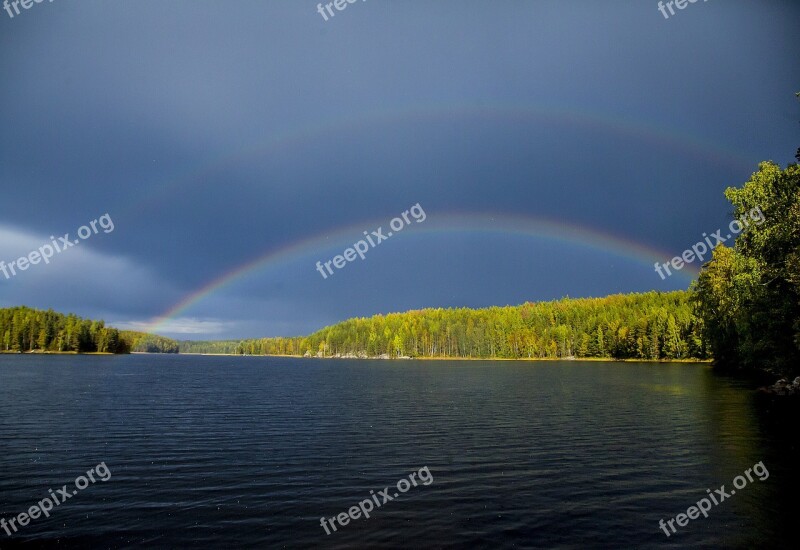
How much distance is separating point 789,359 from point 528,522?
53.9 metres

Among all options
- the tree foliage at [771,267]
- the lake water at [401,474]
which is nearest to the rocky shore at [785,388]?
the tree foliage at [771,267]

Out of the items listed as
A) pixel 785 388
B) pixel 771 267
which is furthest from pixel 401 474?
pixel 785 388

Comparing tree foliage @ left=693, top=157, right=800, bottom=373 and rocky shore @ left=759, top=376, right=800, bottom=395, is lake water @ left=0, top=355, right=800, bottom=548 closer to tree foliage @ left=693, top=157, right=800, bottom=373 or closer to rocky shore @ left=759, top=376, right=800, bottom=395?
tree foliage @ left=693, top=157, right=800, bottom=373

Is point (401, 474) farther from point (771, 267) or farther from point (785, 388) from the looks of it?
point (785, 388)

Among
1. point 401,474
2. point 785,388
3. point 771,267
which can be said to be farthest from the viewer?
point 785,388

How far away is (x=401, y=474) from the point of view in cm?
2445

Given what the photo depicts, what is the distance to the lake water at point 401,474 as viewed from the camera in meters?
16.8

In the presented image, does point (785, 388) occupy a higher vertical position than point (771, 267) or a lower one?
lower

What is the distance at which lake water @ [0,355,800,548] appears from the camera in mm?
16781

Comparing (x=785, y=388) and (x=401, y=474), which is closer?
(x=401, y=474)

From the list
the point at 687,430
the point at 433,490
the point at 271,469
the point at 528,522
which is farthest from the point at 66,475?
the point at 687,430

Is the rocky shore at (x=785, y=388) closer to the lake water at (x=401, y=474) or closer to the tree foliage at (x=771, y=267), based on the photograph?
the tree foliage at (x=771, y=267)

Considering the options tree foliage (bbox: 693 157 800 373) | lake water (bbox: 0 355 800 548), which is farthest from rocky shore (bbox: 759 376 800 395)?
lake water (bbox: 0 355 800 548)

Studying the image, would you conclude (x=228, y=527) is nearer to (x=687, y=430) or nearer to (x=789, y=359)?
(x=687, y=430)
